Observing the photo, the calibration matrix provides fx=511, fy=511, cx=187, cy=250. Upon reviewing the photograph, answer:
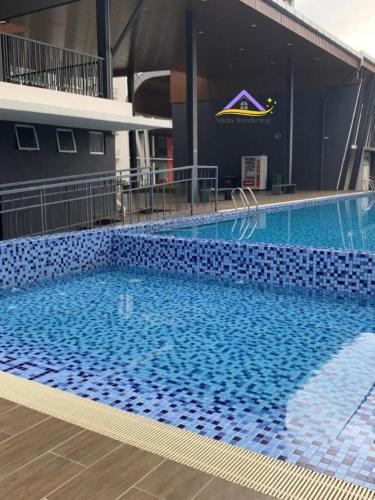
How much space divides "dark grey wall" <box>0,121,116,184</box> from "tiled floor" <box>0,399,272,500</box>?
31.3 ft

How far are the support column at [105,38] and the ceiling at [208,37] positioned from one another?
4.92 ft

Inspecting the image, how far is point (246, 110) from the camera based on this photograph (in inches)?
1070

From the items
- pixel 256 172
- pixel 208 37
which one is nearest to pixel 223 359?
pixel 208 37

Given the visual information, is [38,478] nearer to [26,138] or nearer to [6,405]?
[6,405]

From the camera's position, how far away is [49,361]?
4047mm

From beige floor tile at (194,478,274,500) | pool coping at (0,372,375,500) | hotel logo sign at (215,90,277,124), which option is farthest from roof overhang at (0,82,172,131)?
hotel logo sign at (215,90,277,124)

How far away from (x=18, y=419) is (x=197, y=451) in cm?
94

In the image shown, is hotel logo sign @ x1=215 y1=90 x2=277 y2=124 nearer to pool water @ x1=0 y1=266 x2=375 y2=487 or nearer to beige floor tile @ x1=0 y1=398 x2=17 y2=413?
pool water @ x1=0 y1=266 x2=375 y2=487

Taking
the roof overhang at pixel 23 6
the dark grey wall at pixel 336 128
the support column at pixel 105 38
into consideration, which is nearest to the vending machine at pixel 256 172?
the dark grey wall at pixel 336 128

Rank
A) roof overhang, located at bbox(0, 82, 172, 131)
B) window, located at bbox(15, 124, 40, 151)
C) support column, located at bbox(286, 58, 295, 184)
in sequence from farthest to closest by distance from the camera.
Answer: support column, located at bbox(286, 58, 295, 184) < window, located at bbox(15, 124, 40, 151) < roof overhang, located at bbox(0, 82, 172, 131)

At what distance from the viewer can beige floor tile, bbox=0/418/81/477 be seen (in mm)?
2191

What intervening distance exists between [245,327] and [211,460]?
9.37ft

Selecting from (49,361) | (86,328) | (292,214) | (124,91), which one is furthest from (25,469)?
(124,91)

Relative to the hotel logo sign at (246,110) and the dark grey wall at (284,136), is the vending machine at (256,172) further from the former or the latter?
the hotel logo sign at (246,110)
